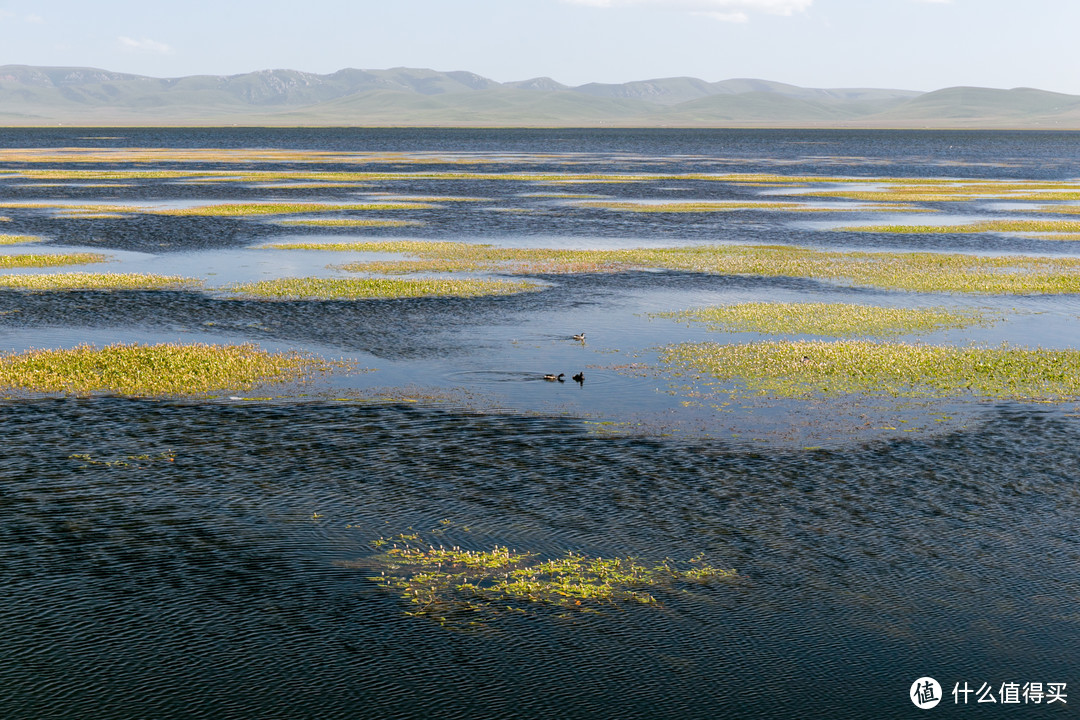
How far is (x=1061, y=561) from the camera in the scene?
18.0 m

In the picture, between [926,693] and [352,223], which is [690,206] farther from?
[926,693]

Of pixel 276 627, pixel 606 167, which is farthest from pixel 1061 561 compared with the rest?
pixel 606 167

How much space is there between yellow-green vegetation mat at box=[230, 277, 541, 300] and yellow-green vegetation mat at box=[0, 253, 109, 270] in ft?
37.3

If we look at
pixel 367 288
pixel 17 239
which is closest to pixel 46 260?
pixel 17 239

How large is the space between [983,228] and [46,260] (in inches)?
2131

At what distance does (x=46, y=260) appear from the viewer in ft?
167

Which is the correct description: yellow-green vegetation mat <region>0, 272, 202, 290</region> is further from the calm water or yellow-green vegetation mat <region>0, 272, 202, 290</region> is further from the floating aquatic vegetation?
the floating aquatic vegetation

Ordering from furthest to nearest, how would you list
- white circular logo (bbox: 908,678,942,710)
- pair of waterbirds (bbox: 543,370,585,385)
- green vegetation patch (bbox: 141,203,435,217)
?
green vegetation patch (bbox: 141,203,435,217)
pair of waterbirds (bbox: 543,370,585,385)
white circular logo (bbox: 908,678,942,710)

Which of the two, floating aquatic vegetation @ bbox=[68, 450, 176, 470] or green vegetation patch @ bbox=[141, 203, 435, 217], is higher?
green vegetation patch @ bbox=[141, 203, 435, 217]

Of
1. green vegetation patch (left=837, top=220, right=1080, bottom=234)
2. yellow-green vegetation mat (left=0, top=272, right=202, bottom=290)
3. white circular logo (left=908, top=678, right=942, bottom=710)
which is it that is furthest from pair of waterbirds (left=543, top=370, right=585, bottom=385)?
green vegetation patch (left=837, top=220, right=1080, bottom=234)

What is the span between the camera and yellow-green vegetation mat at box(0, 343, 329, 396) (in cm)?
2855

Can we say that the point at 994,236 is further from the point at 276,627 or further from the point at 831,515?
the point at 276,627

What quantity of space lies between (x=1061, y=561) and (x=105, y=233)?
187 ft

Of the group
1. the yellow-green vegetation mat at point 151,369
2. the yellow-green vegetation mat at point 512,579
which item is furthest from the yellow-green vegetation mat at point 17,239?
the yellow-green vegetation mat at point 512,579
